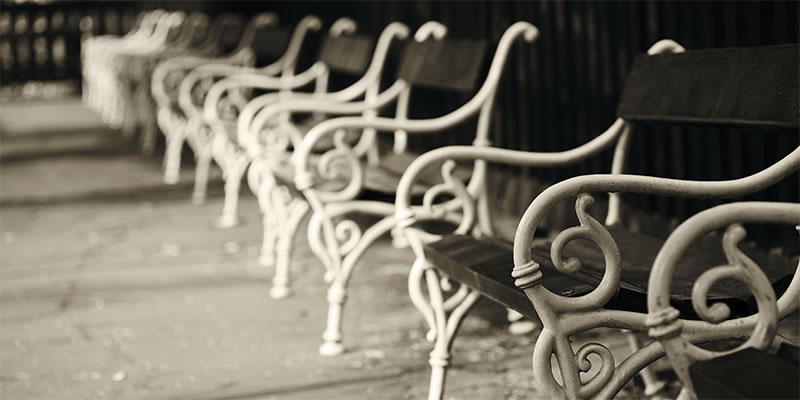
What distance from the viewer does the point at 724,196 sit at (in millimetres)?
2094

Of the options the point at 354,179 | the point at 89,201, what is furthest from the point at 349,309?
the point at 89,201

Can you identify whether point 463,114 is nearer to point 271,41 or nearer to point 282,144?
point 282,144

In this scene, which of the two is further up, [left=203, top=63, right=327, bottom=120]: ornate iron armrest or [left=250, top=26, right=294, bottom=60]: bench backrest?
[left=250, top=26, right=294, bottom=60]: bench backrest

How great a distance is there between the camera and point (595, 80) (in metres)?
4.78

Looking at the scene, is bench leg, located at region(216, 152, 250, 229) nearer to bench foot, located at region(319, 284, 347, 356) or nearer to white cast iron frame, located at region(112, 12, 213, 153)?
bench foot, located at region(319, 284, 347, 356)

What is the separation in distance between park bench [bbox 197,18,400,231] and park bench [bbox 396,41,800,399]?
138 centimetres

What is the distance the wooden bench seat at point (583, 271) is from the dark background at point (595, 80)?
405mm

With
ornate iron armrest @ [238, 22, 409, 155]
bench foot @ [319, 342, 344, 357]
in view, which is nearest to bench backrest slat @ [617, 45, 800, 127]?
bench foot @ [319, 342, 344, 357]

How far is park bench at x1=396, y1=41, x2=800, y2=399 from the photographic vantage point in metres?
2.00

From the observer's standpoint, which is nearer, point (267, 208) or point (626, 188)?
point (626, 188)

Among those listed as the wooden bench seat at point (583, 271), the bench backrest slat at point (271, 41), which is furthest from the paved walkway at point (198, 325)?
the bench backrest slat at point (271, 41)

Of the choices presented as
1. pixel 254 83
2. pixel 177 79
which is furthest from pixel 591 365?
pixel 177 79

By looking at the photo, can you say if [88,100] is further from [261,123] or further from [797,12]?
[797,12]

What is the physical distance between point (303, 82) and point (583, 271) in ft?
11.6
